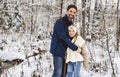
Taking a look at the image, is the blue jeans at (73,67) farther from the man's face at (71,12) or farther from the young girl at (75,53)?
the man's face at (71,12)

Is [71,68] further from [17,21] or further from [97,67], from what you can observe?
[17,21]

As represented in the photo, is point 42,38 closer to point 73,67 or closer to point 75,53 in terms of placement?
point 73,67

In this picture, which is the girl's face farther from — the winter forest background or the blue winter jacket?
the winter forest background

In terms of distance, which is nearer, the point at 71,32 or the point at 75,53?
the point at 71,32

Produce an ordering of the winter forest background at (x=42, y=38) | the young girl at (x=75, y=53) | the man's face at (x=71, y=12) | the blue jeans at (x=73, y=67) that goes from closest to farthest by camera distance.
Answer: the man's face at (x=71, y=12) → the young girl at (x=75, y=53) → the blue jeans at (x=73, y=67) → the winter forest background at (x=42, y=38)

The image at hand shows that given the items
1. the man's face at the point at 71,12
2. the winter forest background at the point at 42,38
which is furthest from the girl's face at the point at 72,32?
the winter forest background at the point at 42,38

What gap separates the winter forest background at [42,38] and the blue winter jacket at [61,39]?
1.66 m

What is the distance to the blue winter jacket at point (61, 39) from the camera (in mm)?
6664

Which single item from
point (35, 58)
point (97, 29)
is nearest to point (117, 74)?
point (35, 58)

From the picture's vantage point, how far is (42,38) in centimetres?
1630

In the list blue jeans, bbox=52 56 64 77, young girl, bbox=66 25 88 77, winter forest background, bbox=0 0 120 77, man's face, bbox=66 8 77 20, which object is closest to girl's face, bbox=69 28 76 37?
young girl, bbox=66 25 88 77

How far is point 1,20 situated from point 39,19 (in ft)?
14.1

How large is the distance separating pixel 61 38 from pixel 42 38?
9.65m

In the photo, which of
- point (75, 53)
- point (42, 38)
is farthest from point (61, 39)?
point (42, 38)
